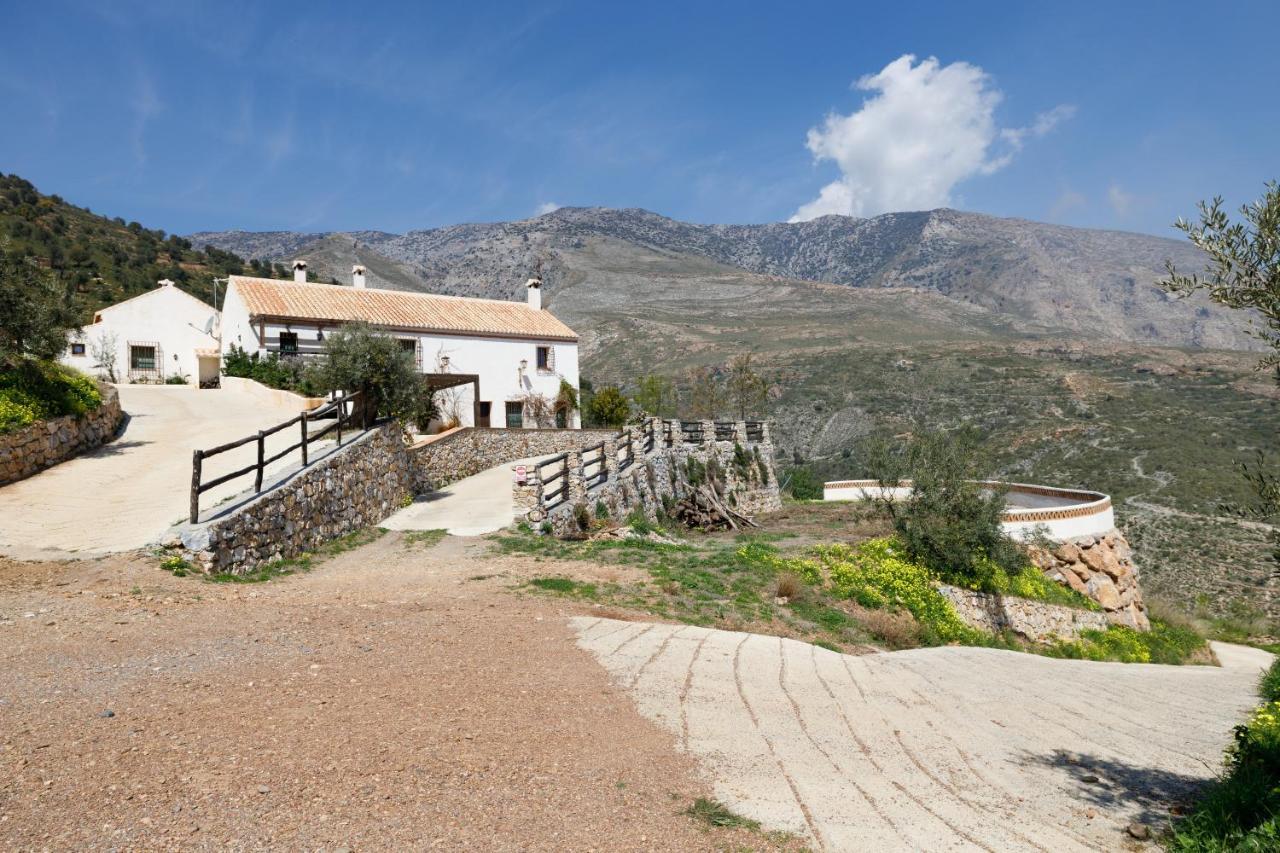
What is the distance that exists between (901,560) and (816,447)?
30.8 m

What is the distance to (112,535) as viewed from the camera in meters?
10.6

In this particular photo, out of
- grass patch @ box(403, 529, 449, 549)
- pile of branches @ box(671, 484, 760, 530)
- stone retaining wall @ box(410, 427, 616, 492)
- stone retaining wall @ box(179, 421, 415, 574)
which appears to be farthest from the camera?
pile of branches @ box(671, 484, 760, 530)

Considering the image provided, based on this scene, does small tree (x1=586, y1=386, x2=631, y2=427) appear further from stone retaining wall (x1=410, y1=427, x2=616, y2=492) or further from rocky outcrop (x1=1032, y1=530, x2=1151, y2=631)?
rocky outcrop (x1=1032, y1=530, x2=1151, y2=631)

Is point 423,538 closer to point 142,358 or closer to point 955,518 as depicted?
point 955,518

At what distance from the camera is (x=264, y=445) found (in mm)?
14766

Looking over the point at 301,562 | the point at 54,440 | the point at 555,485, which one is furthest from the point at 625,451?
the point at 54,440

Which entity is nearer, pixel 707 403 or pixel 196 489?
pixel 196 489

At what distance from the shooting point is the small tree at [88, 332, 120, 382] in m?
30.9

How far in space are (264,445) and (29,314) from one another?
Answer: 18.0ft

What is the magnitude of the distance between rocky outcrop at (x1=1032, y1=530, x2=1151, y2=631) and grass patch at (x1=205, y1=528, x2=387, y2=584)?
17108mm

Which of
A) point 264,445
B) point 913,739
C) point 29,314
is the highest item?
point 29,314

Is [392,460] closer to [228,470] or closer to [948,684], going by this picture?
[228,470]

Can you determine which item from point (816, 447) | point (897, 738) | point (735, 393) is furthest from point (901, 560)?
point (816, 447)

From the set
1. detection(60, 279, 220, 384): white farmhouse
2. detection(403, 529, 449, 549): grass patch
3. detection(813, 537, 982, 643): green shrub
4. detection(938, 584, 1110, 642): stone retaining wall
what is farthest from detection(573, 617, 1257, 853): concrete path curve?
detection(60, 279, 220, 384): white farmhouse
